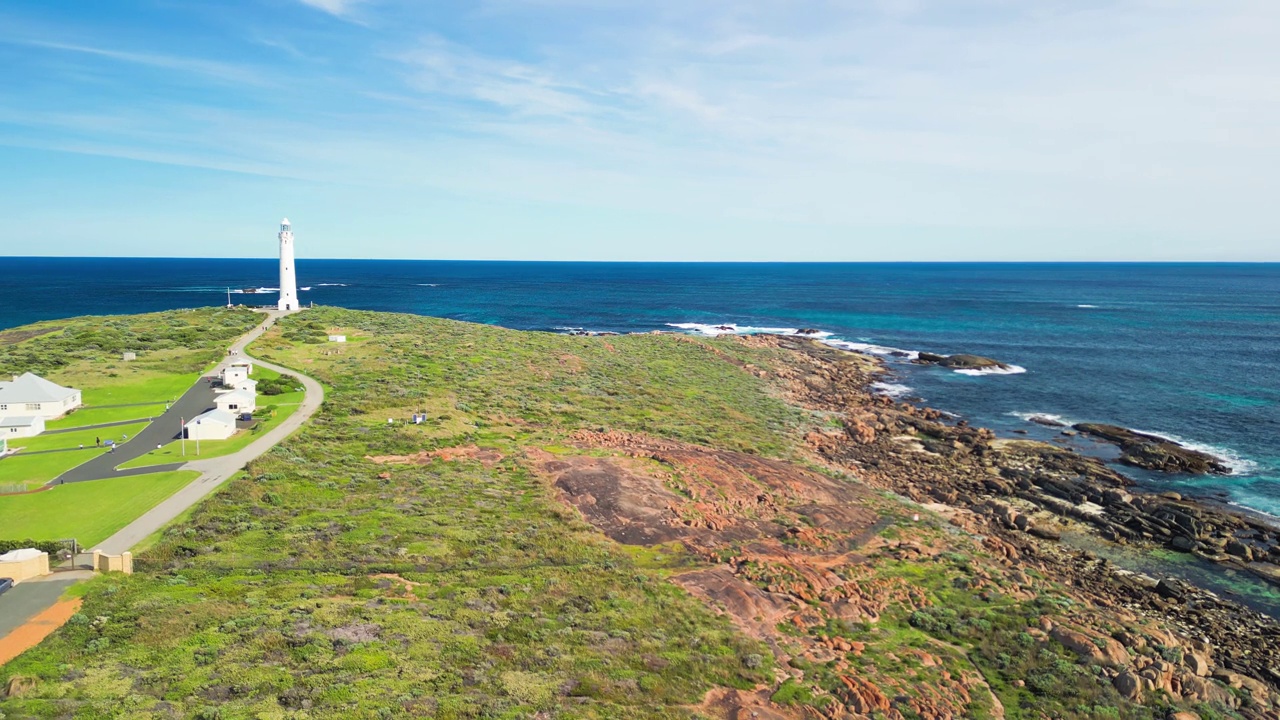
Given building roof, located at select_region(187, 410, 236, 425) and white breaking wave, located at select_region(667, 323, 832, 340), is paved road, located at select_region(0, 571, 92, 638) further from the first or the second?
white breaking wave, located at select_region(667, 323, 832, 340)

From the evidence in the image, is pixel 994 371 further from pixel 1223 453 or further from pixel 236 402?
pixel 236 402

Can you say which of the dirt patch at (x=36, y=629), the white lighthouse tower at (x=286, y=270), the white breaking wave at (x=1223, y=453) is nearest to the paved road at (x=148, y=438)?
the dirt patch at (x=36, y=629)

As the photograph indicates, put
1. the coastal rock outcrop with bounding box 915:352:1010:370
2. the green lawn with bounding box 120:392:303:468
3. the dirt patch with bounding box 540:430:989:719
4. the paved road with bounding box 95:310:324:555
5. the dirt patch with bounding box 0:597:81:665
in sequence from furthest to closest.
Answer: the coastal rock outcrop with bounding box 915:352:1010:370 < the green lawn with bounding box 120:392:303:468 < the paved road with bounding box 95:310:324:555 < the dirt patch with bounding box 540:430:989:719 < the dirt patch with bounding box 0:597:81:665

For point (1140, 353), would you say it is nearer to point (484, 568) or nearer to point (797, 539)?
point (797, 539)

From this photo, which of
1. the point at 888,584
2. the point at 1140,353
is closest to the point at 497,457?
the point at 888,584

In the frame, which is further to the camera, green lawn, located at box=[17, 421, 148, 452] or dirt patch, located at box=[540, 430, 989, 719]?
green lawn, located at box=[17, 421, 148, 452]

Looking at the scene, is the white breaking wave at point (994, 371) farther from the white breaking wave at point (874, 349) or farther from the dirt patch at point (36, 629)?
the dirt patch at point (36, 629)

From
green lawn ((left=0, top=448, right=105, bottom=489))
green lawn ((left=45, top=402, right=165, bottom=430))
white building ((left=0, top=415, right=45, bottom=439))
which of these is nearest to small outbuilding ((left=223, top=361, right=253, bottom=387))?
green lawn ((left=45, top=402, right=165, bottom=430))
